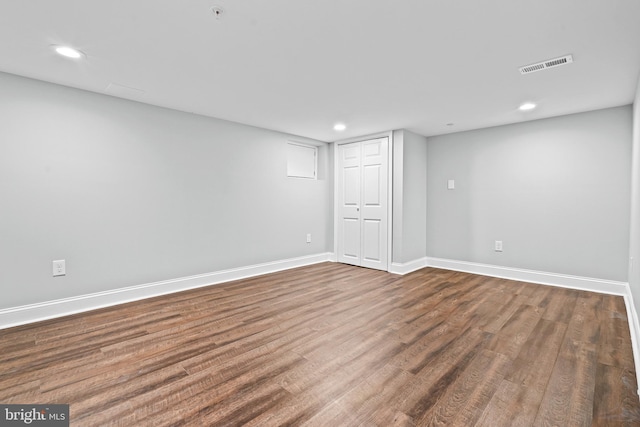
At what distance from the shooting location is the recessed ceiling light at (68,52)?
7.16ft

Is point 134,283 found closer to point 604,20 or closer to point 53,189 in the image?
point 53,189

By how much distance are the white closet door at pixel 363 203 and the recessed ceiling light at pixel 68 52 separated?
12.3ft

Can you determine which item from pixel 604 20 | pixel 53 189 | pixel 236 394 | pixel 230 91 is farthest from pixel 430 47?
pixel 53 189

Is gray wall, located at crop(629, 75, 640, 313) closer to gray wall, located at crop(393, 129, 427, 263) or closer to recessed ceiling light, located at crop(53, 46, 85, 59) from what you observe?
gray wall, located at crop(393, 129, 427, 263)

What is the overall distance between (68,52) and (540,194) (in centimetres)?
523

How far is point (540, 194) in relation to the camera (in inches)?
158

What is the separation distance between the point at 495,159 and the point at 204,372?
451cm

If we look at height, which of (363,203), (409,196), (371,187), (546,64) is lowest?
(363,203)

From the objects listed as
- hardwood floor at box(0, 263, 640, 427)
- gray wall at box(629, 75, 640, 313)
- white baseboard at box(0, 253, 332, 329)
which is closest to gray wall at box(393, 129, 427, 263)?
hardwood floor at box(0, 263, 640, 427)

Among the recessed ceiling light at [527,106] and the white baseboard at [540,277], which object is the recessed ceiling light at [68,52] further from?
the white baseboard at [540,277]

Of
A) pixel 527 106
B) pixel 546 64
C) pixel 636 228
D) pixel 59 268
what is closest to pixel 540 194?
pixel 527 106

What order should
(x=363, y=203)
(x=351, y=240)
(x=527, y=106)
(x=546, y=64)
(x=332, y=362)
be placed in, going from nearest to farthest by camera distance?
(x=332, y=362) < (x=546, y=64) < (x=527, y=106) < (x=363, y=203) < (x=351, y=240)

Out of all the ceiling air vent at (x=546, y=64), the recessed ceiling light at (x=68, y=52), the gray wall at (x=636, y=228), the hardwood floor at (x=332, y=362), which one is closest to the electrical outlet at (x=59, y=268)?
the hardwood floor at (x=332, y=362)

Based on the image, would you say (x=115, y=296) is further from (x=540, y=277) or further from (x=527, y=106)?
(x=540, y=277)
